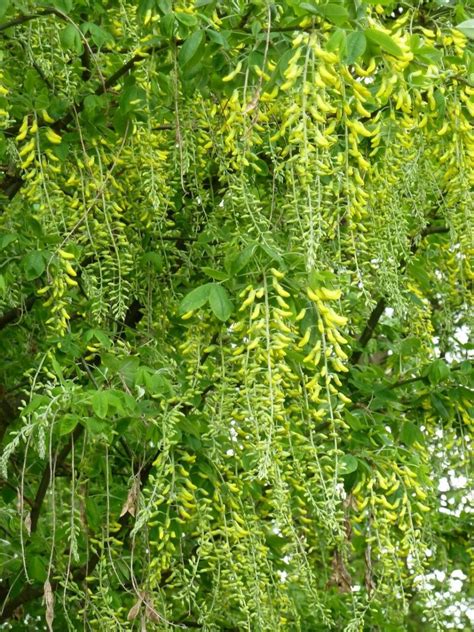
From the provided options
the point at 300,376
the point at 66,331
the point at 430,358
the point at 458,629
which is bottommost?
the point at 458,629

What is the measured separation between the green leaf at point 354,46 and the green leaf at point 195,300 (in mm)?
666

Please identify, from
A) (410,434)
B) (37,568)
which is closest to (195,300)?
(37,568)

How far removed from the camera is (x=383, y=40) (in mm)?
2334

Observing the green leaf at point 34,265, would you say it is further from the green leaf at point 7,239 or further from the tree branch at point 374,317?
the tree branch at point 374,317

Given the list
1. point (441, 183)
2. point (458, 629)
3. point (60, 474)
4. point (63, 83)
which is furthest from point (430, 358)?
point (458, 629)

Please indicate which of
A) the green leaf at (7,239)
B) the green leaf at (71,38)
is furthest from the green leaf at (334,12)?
the green leaf at (7,239)

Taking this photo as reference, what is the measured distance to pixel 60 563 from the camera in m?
3.72

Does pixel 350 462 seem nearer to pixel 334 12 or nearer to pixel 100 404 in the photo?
pixel 100 404

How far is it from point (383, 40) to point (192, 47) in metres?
0.53

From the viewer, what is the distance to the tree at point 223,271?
259cm

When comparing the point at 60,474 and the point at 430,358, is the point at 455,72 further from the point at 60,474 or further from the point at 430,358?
the point at 60,474

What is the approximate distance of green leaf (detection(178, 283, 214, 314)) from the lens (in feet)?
8.80

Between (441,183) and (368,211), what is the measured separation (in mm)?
337

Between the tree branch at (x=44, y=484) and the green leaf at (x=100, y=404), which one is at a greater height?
the green leaf at (x=100, y=404)
